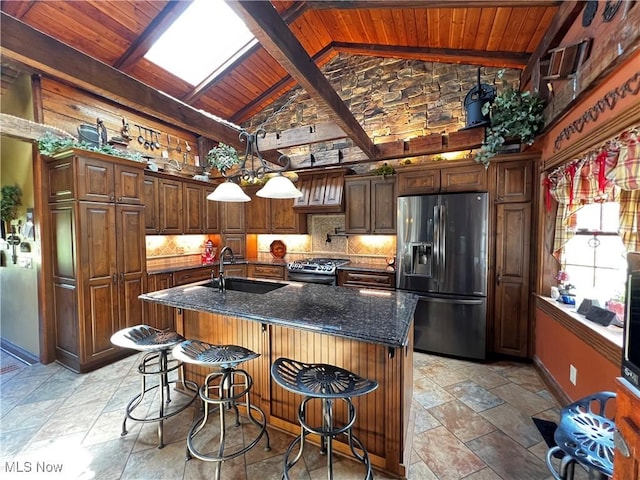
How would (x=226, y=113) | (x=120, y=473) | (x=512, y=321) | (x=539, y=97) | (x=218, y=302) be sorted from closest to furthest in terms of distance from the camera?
1. (x=120, y=473)
2. (x=218, y=302)
3. (x=539, y=97)
4. (x=512, y=321)
5. (x=226, y=113)

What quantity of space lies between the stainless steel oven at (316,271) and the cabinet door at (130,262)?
80.8 inches

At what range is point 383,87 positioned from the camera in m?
4.38

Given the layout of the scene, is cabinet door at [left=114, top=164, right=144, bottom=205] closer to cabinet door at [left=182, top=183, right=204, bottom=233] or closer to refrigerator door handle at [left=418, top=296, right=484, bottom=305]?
cabinet door at [left=182, top=183, right=204, bottom=233]

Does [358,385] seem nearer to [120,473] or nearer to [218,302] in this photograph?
[218,302]

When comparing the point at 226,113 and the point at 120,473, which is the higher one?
the point at 226,113

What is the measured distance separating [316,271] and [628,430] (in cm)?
348

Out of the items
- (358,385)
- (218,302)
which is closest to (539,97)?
(358,385)

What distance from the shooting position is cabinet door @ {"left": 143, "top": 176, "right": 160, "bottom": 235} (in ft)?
13.0

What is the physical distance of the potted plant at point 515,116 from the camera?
271 cm

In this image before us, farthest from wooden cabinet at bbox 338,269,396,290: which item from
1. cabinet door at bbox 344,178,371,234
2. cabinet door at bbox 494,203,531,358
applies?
cabinet door at bbox 494,203,531,358

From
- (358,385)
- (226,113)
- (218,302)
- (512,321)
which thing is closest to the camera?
(358,385)

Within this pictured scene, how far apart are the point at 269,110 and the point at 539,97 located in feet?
14.1

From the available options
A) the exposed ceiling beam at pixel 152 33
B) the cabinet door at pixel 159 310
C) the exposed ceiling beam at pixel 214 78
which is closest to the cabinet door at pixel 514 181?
the exposed ceiling beam at pixel 214 78

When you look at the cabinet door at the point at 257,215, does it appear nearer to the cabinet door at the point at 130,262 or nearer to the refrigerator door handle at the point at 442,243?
the cabinet door at the point at 130,262
